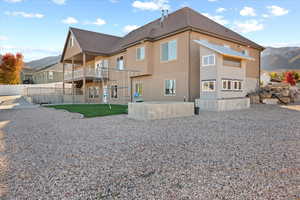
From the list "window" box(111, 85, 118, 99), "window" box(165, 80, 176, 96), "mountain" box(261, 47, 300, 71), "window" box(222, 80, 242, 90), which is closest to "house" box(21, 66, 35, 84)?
"window" box(111, 85, 118, 99)

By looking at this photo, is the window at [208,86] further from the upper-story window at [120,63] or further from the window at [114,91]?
the window at [114,91]

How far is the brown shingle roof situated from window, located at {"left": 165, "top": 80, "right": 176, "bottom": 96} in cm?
404

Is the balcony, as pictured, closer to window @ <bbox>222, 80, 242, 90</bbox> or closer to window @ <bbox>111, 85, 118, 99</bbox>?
window @ <bbox>111, 85, 118, 99</bbox>

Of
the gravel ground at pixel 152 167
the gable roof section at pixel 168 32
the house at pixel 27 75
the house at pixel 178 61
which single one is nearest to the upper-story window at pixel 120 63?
the house at pixel 178 61

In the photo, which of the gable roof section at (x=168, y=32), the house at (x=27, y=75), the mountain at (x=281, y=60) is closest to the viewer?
the gable roof section at (x=168, y=32)

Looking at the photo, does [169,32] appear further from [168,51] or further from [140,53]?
[140,53]

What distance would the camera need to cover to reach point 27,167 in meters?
3.32

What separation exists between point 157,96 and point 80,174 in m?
13.3

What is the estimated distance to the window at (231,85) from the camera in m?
12.5

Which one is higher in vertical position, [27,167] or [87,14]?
[87,14]

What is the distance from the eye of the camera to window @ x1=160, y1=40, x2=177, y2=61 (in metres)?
14.5

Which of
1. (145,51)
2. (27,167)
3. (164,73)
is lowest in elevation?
(27,167)

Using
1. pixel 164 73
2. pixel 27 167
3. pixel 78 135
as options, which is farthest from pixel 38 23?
pixel 27 167

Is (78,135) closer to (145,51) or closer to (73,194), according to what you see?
(73,194)
